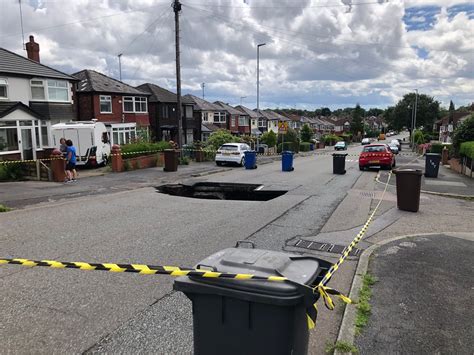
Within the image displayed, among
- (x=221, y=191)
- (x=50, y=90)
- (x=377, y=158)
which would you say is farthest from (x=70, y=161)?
(x=377, y=158)

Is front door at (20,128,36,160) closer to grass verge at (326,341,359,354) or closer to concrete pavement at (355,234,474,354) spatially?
concrete pavement at (355,234,474,354)

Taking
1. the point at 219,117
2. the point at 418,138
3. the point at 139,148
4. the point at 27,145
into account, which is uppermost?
the point at 219,117

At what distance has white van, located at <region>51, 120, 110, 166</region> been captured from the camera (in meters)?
21.3

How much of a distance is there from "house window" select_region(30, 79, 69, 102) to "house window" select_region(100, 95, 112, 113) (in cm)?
781

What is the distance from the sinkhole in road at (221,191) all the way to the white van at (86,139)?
7.61 meters

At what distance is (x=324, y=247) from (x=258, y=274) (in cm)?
479

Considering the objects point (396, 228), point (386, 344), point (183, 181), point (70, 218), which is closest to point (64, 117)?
point (183, 181)

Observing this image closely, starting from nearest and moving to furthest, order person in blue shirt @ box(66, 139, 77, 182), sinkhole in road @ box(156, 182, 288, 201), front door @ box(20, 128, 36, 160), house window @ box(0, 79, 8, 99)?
1. sinkhole in road @ box(156, 182, 288, 201)
2. person in blue shirt @ box(66, 139, 77, 182)
3. house window @ box(0, 79, 8, 99)
4. front door @ box(20, 128, 36, 160)

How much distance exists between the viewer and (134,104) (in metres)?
36.9

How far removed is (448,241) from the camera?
25.0 feet

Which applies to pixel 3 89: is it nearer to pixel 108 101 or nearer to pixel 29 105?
pixel 29 105

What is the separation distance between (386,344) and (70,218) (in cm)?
766

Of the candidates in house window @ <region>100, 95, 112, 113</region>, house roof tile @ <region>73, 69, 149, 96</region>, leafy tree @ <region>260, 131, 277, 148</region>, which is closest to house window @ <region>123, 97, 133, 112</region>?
house roof tile @ <region>73, 69, 149, 96</region>

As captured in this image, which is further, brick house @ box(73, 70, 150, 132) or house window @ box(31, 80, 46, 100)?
brick house @ box(73, 70, 150, 132)
